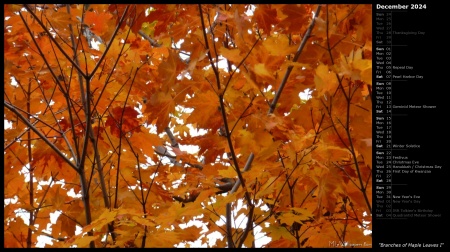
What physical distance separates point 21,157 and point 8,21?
850 mm

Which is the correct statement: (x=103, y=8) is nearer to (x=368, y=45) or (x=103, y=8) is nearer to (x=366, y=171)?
(x=368, y=45)

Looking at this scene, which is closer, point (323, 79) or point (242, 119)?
point (323, 79)

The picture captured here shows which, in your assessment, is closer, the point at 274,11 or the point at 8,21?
the point at 274,11

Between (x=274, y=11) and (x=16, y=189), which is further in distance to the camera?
(x=16, y=189)

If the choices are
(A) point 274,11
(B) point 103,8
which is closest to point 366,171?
(A) point 274,11

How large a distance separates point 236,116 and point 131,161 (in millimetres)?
762
